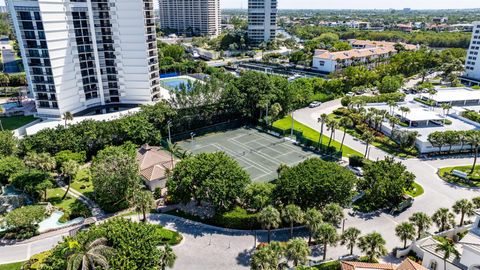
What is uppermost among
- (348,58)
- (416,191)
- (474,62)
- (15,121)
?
(474,62)

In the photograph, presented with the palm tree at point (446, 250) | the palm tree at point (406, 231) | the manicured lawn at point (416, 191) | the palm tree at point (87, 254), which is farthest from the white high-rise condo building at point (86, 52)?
the palm tree at point (446, 250)

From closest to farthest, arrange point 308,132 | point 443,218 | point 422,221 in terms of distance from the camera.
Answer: point 422,221 < point 443,218 < point 308,132

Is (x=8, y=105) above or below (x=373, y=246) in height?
below

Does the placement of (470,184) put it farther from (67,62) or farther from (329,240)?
(67,62)

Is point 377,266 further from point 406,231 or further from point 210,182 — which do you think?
point 210,182

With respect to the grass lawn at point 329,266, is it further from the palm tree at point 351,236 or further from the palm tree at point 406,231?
the palm tree at point 406,231

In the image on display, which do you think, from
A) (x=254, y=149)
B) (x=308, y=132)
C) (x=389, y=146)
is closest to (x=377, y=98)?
(x=389, y=146)
